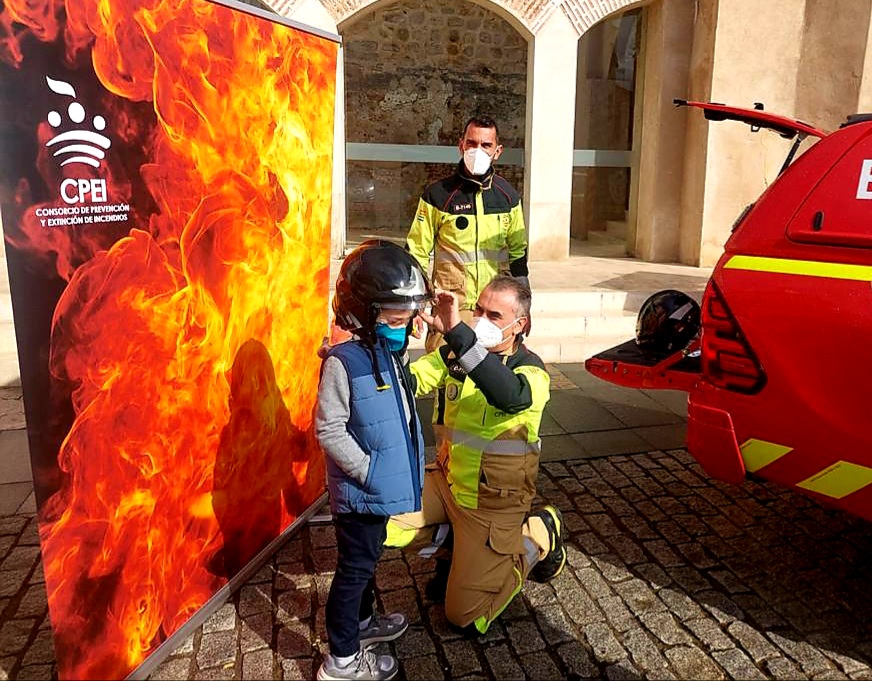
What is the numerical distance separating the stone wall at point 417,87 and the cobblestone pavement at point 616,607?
1101cm

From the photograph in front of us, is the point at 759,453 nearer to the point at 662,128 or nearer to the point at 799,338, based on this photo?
the point at 799,338

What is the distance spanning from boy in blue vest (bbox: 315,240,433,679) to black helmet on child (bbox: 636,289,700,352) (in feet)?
8.50

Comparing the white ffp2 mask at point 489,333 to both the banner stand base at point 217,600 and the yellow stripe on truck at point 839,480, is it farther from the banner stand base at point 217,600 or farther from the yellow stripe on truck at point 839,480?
the banner stand base at point 217,600

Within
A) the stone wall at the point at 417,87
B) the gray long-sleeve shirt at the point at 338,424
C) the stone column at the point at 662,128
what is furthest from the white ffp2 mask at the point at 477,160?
the stone wall at the point at 417,87

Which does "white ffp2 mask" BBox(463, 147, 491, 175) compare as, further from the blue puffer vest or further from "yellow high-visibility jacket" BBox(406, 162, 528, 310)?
the blue puffer vest

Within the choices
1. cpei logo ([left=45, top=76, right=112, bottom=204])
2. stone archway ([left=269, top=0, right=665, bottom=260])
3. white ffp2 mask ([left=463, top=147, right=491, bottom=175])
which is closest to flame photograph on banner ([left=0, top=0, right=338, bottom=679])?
cpei logo ([left=45, top=76, right=112, bottom=204])

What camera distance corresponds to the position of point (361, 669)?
2434 millimetres

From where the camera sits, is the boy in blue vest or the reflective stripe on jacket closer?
the boy in blue vest

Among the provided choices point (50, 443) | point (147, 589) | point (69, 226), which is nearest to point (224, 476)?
point (147, 589)

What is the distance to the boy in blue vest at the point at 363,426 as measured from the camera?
235 cm

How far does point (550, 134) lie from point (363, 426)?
7.74 metres

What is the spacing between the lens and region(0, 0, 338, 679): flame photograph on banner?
73.0 inches

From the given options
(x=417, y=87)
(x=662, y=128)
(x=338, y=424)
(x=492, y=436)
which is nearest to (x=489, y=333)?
(x=492, y=436)

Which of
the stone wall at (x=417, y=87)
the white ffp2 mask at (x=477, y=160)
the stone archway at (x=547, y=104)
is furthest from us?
the stone wall at (x=417, y=87)
